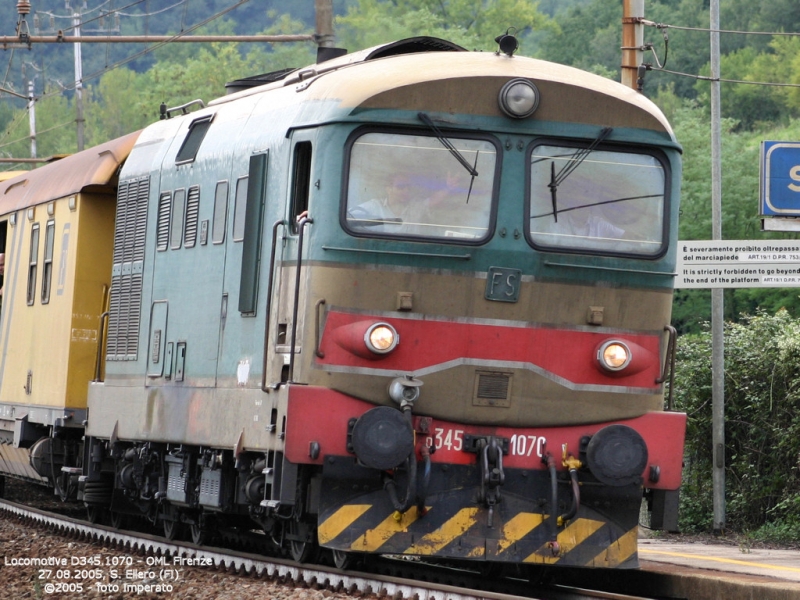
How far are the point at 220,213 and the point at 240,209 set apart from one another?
45cm

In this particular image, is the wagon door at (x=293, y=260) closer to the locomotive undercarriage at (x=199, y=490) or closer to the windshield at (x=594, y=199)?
the locomotive undercarriage at (x=199, y=490)

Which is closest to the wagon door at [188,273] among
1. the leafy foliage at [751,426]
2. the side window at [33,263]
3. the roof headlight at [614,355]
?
the roof headlight at [614,355]

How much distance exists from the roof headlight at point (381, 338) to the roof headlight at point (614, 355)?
143cm

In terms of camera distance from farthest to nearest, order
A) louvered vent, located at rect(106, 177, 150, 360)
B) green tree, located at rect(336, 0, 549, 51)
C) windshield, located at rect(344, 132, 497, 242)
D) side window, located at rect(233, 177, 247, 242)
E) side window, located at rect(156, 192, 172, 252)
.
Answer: green tree, located at rect(336, 0, 549, 51), louvered vent, located at rect(106, 177, 150, 360), side window, located at rect(156, 192, 172, 252), side window, located at rect(233, 177, 247, 242), windshield, located at rect(344, 132, 497, 242)

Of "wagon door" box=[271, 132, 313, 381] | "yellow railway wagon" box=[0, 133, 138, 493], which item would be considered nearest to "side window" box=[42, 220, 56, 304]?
"yellow railway wagon" box=[0, 133, 138, 493]

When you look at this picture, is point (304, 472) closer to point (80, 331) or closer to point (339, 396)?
point (339, 396)

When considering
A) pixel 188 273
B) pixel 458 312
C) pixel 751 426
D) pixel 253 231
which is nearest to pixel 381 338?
pixel 458 312

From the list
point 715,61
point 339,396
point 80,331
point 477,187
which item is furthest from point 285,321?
point 715,61

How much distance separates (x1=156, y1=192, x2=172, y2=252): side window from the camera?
12.2 meters

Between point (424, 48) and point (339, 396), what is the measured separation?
3020 millimetres

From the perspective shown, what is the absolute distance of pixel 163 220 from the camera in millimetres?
12281

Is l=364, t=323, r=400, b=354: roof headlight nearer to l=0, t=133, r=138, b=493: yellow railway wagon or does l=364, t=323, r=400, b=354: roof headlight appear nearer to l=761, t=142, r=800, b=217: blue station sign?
l=761, t=142, r=800, b=217: blue station sign

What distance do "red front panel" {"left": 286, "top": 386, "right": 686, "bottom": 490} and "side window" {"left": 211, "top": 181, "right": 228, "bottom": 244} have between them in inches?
85.3

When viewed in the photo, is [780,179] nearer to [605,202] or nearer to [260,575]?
[605,202]
